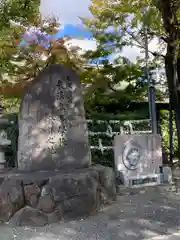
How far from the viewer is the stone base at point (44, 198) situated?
5.03 metres

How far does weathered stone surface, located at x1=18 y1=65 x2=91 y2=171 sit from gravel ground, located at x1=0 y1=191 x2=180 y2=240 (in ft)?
3.86

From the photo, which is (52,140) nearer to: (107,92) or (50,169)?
(50,169)

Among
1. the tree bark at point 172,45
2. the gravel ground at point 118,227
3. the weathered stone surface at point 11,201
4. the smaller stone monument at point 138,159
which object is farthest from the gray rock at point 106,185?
Answer: the tree bark at point 172,45

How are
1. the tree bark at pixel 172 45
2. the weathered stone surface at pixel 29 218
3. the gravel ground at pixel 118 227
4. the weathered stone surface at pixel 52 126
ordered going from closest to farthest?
the gravel ground at pixel 118 227
the weathered stone surface at pixel 29 218
the weathered stone surface at pixel 52 126
the tree bark at pixel 172 45

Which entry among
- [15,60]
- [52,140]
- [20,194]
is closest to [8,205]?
[20,194]

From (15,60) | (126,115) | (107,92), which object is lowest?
(126,115)

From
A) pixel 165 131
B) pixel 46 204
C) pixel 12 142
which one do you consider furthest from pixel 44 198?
pixel 165 131

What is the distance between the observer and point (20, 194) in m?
5.09

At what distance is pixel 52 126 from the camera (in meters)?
5.92

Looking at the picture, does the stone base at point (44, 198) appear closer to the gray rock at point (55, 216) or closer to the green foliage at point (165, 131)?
the gray rock at point (55, 216)

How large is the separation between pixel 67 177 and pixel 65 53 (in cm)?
661

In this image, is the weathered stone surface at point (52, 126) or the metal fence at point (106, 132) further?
the metal fence at point (106, 132)

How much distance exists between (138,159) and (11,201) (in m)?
3.99

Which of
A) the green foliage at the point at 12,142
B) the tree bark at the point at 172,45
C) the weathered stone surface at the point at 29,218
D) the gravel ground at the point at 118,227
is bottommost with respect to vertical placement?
the gravel ground at the point at 118,227
